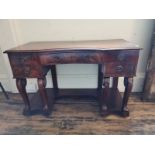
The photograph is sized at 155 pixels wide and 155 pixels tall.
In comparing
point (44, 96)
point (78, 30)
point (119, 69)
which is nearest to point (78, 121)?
point (44, 96)

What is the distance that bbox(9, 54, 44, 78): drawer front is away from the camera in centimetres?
121

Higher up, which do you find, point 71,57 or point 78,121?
point 71,57

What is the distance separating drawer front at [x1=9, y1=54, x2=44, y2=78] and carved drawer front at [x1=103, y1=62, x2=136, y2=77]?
0.54 meters

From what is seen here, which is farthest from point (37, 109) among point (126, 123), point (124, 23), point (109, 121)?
point (124, 23)

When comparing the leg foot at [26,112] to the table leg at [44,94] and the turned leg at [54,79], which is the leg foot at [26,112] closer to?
the table leg at [44,94]

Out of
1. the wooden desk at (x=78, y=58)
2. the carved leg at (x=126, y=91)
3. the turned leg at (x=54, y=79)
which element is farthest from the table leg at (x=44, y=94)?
the carved leg at (x=126, y=91)

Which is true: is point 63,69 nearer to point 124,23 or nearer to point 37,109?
point 37,109

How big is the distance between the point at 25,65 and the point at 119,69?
76cm

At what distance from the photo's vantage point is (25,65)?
4.07 ft

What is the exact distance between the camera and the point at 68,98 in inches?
70.6

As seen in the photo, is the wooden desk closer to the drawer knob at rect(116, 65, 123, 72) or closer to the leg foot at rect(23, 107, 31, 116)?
the drawer knob at rect(116, 65, 123, 72)

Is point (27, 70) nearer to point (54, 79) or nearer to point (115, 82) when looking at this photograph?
point (54, 79)
